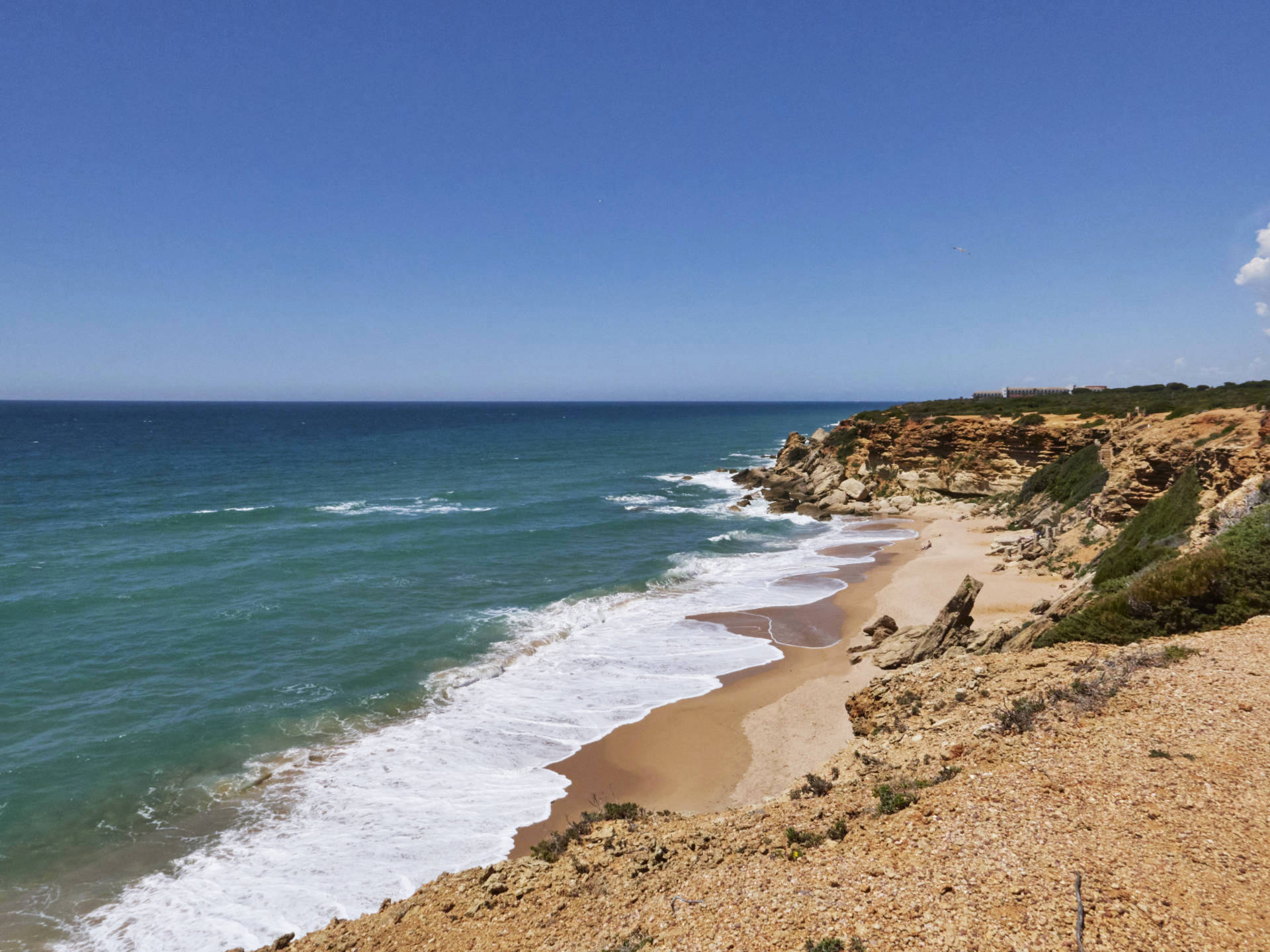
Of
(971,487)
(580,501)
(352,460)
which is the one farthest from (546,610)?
(352,460)

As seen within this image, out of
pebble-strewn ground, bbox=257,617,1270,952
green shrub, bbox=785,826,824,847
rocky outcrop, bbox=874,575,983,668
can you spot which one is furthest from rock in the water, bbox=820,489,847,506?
green shrub, bbox=785,826,824,847

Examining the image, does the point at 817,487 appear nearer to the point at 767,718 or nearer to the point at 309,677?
the point at 767,718

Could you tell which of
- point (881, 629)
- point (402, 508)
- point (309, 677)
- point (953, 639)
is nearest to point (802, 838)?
point (953, 639)

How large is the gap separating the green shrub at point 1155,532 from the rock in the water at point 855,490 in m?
27.7

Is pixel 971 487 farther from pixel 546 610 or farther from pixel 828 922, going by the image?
pixel 828 922

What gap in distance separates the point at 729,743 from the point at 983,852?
9.63 m

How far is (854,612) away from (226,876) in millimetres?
20676

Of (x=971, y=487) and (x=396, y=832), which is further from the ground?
(x=971, y=487)

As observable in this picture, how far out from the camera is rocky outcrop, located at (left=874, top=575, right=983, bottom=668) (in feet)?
50.4

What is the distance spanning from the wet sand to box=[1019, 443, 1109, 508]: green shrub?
1548 cm

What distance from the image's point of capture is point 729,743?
15.7 meters

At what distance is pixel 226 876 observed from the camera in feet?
38.5

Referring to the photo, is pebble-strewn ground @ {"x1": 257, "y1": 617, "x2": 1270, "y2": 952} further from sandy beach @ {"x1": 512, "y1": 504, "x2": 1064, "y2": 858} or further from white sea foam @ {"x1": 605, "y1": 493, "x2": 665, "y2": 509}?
white sea foam @ {"x1": 605, "y1": 493, "x2": 665, "y2": 509}

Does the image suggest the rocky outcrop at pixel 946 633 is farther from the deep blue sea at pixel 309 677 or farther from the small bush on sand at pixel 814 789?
the small bush on sand at pixel 814 789
